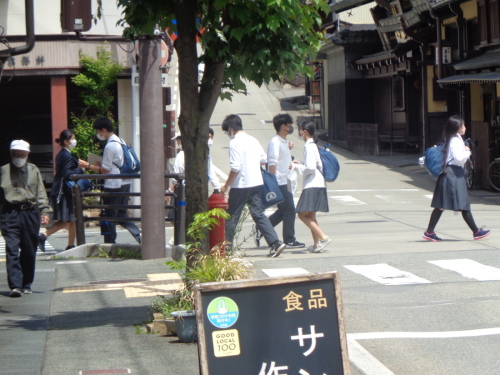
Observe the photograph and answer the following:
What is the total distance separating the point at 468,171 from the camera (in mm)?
22969

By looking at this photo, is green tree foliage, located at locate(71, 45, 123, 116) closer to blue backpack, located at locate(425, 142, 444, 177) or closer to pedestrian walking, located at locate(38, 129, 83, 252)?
pedestrian walking, located at locate(38, 129, 83, 252)

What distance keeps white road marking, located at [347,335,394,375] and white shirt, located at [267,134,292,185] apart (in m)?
5.64

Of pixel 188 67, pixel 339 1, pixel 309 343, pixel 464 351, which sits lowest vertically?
pixel 464 351

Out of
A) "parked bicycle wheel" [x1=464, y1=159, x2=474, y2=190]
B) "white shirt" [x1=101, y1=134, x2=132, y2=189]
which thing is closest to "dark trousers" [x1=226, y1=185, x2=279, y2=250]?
"white shirt" [x1=101, y1=134, x2=132, y2=189]

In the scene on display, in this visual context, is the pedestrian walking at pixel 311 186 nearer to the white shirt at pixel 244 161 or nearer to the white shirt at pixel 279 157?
the white shirt at pixel 279 157

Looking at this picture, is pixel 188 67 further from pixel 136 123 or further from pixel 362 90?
pixel 362 90

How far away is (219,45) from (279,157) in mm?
5344

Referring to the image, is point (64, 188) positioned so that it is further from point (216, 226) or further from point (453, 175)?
point (453, 175)

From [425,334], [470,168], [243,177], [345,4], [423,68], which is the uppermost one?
[345,4]

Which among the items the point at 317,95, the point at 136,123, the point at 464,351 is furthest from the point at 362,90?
the point at 464,351

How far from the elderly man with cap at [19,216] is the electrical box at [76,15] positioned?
7156 millimetres

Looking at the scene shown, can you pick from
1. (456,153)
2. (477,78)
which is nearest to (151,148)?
(456,153)

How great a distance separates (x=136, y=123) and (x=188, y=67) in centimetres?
979

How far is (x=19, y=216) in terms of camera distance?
32.6ft
